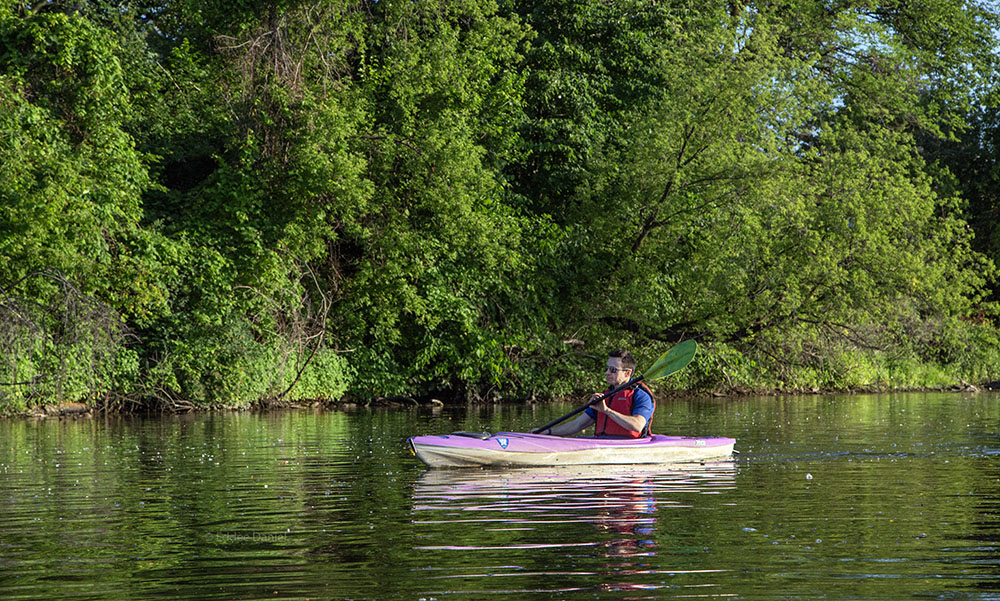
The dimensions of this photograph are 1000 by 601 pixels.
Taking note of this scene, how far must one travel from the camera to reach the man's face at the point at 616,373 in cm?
1342

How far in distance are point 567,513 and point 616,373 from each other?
396 centimetres

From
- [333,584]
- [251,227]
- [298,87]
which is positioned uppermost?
[298,87]

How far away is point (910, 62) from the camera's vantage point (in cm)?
3688

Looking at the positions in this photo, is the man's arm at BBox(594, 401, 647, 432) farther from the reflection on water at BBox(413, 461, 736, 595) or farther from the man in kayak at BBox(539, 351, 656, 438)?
the reflection on water at BBox(413, 461, 736, 595)

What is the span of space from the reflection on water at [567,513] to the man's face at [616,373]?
93 centimetres

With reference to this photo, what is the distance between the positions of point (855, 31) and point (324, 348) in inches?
741

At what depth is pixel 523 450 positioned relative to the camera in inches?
516

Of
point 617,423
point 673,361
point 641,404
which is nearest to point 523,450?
point 617,423

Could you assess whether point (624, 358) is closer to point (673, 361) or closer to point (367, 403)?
point (673, 361)

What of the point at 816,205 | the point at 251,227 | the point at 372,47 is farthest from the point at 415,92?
the point at 816,205

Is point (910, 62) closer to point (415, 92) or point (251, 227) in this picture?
point (415, 92)

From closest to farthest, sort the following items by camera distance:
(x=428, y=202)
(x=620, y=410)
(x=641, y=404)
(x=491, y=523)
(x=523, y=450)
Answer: (x=491, y=523)
(x=523, y=450)
(x=641, y=404)
(x=620, y=410)
(x=428, y=202)

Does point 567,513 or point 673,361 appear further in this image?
point 673,361

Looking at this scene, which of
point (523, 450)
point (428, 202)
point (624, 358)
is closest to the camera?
point (523, 450)
